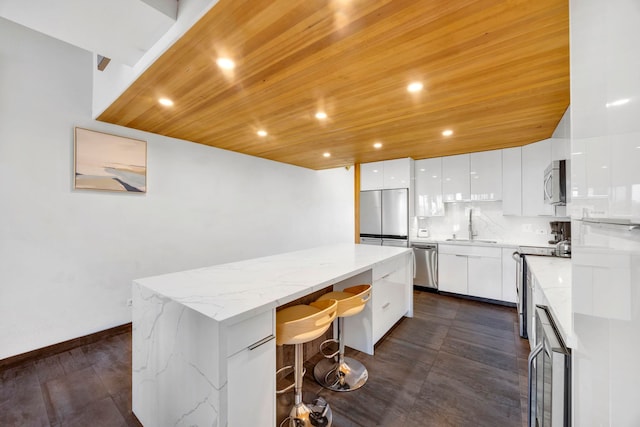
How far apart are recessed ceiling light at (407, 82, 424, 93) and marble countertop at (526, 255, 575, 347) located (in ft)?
5.36

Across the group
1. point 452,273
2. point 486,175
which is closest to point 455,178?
point 486,175

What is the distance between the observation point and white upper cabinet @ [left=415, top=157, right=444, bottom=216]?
4.30 meters

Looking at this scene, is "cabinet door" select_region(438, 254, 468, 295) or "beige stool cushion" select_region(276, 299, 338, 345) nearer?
"beige stool cushion" select_region(276, 299, 338, 345)

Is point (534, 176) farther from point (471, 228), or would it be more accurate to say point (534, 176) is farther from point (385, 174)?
point (385, 174)

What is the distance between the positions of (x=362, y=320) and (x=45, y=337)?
3005mm

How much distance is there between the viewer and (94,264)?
2.71 metres

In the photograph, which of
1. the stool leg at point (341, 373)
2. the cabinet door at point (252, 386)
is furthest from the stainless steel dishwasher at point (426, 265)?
the cabinet door at point (252, 386)

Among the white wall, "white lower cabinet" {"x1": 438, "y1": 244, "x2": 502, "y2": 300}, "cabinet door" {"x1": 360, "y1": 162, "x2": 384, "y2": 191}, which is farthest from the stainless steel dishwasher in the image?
the white wall

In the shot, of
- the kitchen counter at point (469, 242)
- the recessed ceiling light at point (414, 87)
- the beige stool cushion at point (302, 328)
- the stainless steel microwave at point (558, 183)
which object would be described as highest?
the recessed ceiling light at point (414, 87)

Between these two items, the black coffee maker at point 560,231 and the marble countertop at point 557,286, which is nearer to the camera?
the marble countertop at point 557,286

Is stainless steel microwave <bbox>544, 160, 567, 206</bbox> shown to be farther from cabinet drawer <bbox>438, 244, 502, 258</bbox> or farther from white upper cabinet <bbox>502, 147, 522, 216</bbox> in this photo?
cabinet drawer <bbox>438, 244, 502, 258</bbox>

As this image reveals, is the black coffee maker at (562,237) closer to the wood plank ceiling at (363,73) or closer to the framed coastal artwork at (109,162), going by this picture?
→ the wood plank ceiling at (363,73)

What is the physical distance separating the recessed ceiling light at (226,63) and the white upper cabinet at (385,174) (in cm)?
334

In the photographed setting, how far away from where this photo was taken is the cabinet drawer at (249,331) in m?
1.09
